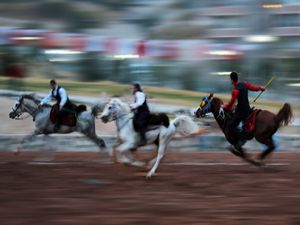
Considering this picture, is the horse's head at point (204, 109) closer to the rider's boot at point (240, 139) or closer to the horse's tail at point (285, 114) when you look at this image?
the rider's boot at point (240, 139)

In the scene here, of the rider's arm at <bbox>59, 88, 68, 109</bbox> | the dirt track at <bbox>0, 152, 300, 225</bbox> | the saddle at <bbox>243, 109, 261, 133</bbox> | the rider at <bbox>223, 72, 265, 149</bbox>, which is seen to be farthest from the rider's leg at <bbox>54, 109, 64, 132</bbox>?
the saddle at <bbox>243, 109, 261, 133</bbox>

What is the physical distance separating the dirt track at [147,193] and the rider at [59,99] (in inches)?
48.2

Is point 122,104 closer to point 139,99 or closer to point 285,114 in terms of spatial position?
point 139,99

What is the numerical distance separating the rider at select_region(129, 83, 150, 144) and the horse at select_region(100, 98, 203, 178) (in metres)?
0.09

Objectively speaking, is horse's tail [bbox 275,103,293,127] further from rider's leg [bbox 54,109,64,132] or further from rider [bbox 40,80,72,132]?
rider's leg [bbox 54,109,64,132]

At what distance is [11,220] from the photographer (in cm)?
830

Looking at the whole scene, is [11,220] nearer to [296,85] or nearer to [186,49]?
[186,49]

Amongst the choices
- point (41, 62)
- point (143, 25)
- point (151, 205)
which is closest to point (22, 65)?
point (41, 62)

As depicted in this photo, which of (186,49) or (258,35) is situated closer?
(186,49)

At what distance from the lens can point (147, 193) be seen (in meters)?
10.8

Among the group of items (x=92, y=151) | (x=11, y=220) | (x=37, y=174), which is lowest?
(x=92, y=151)

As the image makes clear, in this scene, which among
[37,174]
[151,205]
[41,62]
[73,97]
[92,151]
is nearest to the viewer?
[151,205]

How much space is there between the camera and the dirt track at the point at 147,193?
28.1ft

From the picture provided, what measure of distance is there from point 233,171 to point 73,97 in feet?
44.2
